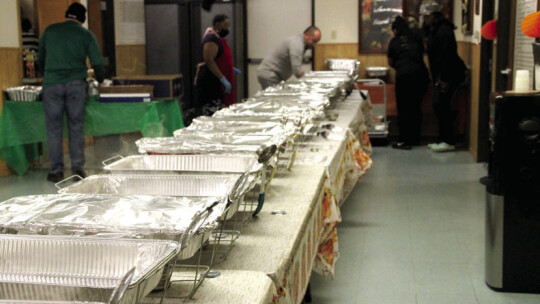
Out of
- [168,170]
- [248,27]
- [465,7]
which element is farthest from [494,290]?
[248,27]

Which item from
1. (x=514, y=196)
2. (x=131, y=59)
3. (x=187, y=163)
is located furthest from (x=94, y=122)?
(x=187, y=163)

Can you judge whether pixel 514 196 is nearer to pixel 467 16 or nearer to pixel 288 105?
pixel 288 105

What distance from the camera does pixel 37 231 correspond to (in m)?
1.59

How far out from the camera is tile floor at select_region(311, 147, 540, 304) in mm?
3623

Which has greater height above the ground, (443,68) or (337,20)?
(337,20)

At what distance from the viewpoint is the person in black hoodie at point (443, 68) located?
25.7 ft

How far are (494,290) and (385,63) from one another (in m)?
6.06

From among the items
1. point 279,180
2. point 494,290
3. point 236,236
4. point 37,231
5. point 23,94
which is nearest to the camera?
point 37,231

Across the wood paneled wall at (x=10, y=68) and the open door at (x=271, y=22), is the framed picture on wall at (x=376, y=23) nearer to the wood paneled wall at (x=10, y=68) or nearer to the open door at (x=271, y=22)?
the open door at (x=271, y=22)

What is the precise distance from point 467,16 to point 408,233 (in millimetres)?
4187

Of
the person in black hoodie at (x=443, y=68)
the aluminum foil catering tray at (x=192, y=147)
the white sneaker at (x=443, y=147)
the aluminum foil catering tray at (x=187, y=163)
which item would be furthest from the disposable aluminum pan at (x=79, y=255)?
the white sneaker at (x=443, y=147)

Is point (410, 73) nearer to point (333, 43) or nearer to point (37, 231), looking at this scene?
point (333, 43)

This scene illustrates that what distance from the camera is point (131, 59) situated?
31.8ft

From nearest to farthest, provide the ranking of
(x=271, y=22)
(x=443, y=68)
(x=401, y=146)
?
(x=443, y=68), (x=401, y=146), (x=271, y=22)
